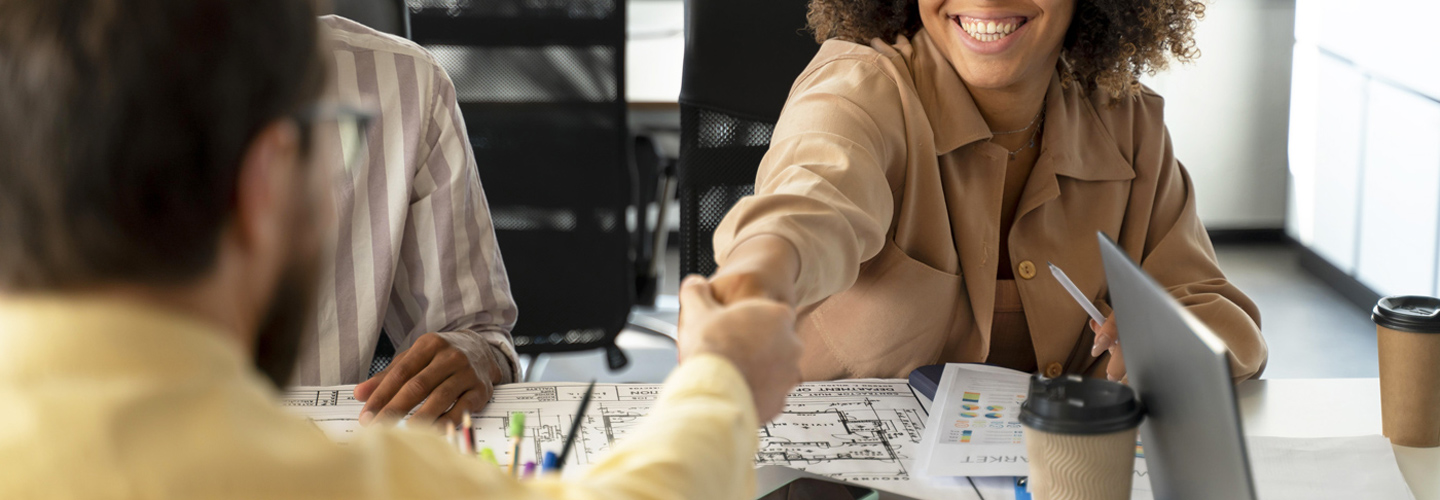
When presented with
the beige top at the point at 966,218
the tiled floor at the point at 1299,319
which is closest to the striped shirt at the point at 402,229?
the beige top at the point at 966,218

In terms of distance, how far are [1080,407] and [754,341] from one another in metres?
0.25

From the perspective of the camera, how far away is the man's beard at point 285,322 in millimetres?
495

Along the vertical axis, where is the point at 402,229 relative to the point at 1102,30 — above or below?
below

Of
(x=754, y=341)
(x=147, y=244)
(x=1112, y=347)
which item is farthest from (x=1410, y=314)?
(x=147, y=244)

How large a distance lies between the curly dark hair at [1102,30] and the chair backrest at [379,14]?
2.50 ft

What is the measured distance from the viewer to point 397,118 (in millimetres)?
1406

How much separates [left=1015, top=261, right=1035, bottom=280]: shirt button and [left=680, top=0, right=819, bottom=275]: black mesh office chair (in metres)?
0.50

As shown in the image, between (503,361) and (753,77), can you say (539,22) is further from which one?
(503,361)

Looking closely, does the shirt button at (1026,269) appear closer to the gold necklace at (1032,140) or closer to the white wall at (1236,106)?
the gold necklace at (1032,140)

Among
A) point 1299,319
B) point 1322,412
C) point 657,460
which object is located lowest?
point 1299,319

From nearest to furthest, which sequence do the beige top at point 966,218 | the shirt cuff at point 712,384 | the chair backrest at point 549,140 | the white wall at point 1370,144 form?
1. the shirt cuff at point 712,384
2. the beige top at point 966,218
3. the chair backrest at point 549,140
4. the white wall at point 1370,144

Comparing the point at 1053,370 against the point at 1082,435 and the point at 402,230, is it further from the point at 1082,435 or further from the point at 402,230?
the point at 402,230

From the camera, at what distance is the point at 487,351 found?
1.28 m

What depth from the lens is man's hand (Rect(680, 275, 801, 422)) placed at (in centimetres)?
74
